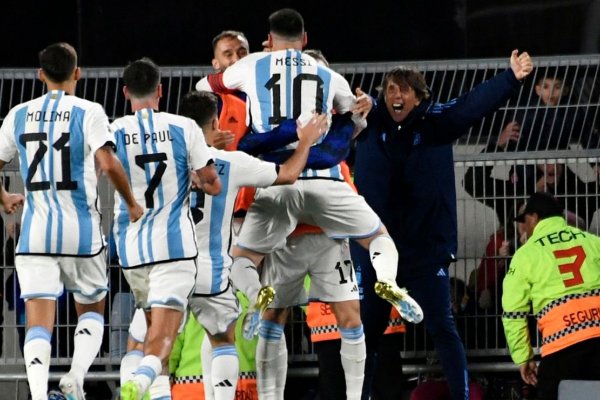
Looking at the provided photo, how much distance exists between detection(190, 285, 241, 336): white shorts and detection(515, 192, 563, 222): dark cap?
206 centimetres

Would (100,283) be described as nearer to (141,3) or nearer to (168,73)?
(168,73)

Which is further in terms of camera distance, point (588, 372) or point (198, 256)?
point (588, 372)

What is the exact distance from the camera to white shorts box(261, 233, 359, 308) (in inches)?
352

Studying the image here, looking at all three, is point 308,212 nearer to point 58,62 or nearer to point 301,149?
point 301,149

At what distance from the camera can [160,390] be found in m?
8.55

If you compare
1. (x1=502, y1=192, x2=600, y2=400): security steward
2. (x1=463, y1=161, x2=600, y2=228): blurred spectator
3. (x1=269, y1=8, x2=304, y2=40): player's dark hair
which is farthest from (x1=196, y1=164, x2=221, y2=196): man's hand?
(x1=463, y1=161, x2=600, y2=228): blurred spectator

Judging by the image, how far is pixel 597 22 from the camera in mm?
13492

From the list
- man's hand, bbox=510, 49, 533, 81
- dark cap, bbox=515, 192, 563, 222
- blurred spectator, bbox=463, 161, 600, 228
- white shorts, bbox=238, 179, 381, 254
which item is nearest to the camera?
white shorts, bbox=238, 179, 381, 254

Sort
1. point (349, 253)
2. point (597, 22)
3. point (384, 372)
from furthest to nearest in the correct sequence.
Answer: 1. point (597, 22)
2. point (384, 372)
3. point (349, 253)

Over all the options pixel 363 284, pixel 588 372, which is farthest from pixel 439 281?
pixel 588 372

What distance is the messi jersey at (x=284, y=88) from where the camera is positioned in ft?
28.8

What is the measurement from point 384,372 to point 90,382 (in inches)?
81.7

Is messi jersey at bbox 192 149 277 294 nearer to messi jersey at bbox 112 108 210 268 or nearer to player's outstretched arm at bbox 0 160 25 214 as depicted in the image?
messi jersey at bbox 112 108 210 268

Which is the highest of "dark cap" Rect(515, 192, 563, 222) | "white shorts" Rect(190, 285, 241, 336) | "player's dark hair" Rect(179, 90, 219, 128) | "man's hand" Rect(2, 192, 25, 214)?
"player's dark hair" Rect(179, 90, 219, 128)
